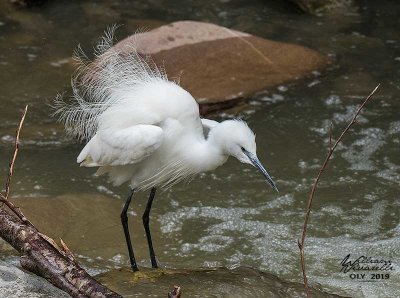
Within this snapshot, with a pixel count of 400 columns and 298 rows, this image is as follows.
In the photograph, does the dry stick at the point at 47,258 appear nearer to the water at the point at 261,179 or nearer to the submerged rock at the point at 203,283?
the submerged rock at the point at 203,283

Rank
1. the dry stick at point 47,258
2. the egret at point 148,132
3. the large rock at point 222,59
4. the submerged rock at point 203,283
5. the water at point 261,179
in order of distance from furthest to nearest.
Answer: the large rock at point 222,59 → the water at point 261,179 → the egret at point 148,132 → the submerged rock at point 203,283 → the dry stick at point 47,258

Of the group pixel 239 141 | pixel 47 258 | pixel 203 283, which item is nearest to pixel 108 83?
pixel 239 141

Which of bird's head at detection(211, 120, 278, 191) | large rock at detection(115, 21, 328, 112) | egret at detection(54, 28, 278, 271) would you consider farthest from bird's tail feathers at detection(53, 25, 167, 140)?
large rock at detection(115, 21, 328, 112)

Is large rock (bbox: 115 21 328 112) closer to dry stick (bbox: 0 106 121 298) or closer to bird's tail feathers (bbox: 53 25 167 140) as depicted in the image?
bird's tail feathers (bbox: 53 25 167 140)

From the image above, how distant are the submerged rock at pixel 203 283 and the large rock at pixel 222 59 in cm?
285

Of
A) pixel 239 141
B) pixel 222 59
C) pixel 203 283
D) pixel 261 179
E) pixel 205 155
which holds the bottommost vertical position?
pixel 261 179

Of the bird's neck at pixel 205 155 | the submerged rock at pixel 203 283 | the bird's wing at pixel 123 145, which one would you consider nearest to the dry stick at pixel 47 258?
the submerged rock at pixel 203 283

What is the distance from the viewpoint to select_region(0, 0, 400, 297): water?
15.6ft

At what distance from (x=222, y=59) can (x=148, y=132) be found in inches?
138

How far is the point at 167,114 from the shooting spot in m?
3.86

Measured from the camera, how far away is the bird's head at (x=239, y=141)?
12.0 ft

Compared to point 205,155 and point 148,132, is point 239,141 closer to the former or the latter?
point 205,155

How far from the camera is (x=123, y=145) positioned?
153 inches

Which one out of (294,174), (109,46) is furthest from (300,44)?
(109,46)
